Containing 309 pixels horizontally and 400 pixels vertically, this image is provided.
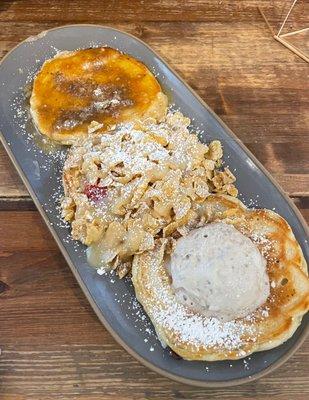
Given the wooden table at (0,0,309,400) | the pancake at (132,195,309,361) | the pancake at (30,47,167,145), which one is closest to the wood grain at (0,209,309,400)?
the wooden table at (0,0,309,400)

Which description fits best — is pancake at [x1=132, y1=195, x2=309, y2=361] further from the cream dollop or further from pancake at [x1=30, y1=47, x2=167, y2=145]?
pancake at [x1=30, y1=47, x2=167, y2=145]

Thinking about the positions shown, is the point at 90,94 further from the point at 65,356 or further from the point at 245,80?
the point at 65,356

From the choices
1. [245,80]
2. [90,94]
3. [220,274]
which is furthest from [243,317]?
[245,80]

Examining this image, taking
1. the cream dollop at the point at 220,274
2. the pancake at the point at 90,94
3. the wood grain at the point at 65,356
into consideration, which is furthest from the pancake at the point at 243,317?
the pancake at the point at 90,94

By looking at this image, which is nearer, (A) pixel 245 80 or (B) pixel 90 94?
(B) pixel 90 94

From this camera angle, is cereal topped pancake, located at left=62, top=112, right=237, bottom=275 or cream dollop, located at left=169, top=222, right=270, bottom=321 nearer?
cream dollop, located at left=169, top=222, right=270, bottom=321

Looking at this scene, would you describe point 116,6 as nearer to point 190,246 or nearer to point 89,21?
point 89,21
